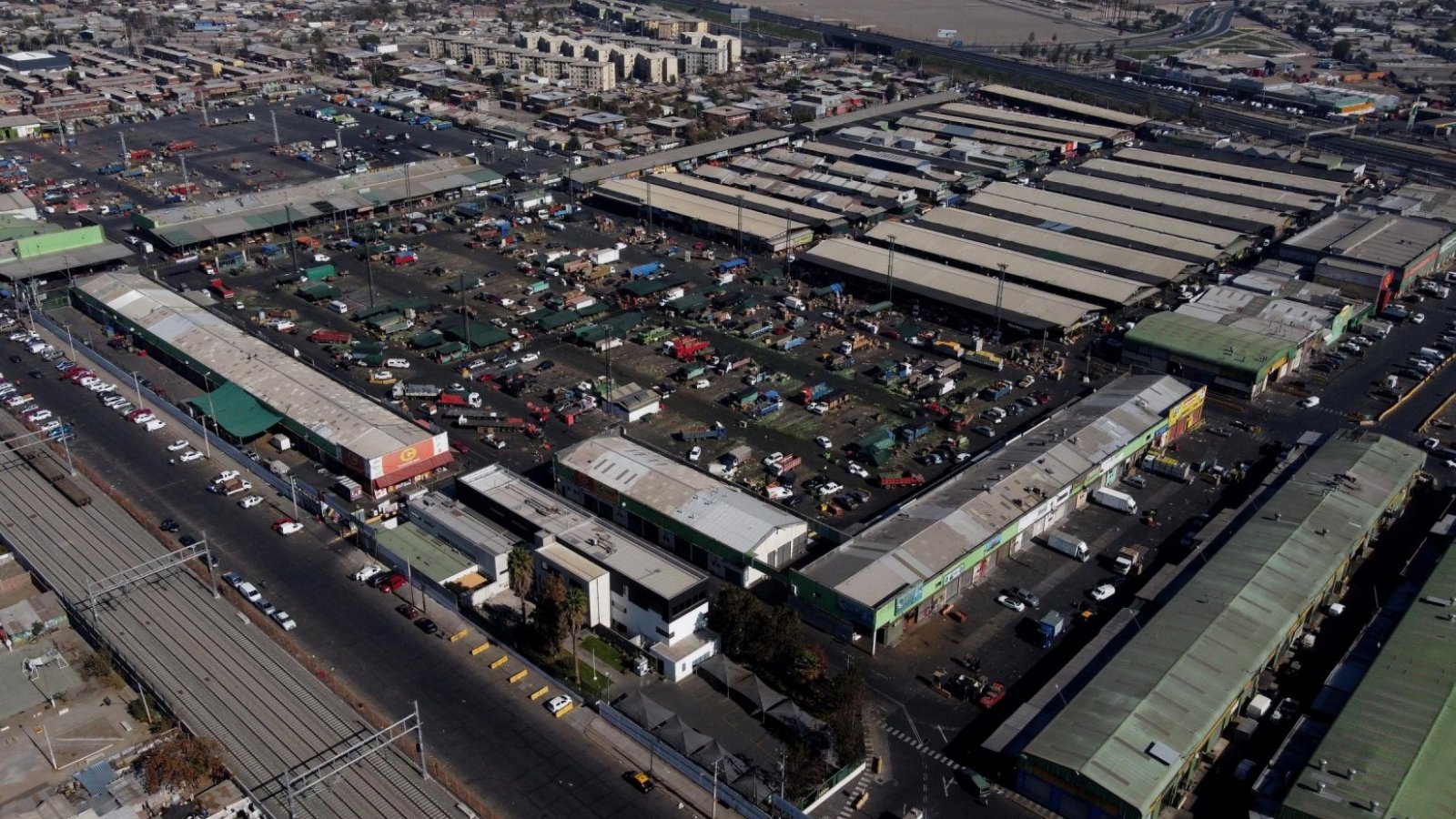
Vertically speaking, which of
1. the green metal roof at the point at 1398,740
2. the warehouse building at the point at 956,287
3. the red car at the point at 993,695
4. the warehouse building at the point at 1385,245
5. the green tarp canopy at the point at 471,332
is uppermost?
the warehouse building at the point at 1385,245

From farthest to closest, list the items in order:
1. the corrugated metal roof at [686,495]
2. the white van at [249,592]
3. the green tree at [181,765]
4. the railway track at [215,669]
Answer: the corrugated metal roof at [686,495], the white van at [249,592], the railway track at [215,669], the green tree at [181,765]

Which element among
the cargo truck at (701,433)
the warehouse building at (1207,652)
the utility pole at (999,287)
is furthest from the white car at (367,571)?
the utility pole at (999,287)

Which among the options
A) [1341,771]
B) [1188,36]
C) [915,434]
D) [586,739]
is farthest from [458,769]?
[1188,36]

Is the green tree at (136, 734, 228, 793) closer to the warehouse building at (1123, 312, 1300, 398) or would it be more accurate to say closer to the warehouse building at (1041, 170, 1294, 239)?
the warehouse building at (1123, 312, 1300, 398)

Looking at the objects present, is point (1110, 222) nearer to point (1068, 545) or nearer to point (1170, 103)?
point (1068, 545)

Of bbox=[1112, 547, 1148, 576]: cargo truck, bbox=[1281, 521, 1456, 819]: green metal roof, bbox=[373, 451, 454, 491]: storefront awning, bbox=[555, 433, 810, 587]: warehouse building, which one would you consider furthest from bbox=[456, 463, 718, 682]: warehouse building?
bbox=[1281, 521, 1456, 819]: green metal roof

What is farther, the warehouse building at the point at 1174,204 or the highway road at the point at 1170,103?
the highway road at the point at 1170,103

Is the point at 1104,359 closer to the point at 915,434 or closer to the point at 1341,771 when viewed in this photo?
the point at 915,434

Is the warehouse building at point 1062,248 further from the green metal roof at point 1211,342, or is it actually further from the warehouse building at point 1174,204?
the warehouse building at point 1174,204
